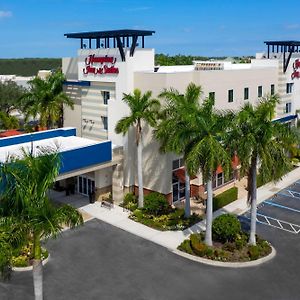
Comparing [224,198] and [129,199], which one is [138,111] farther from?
[224,198]

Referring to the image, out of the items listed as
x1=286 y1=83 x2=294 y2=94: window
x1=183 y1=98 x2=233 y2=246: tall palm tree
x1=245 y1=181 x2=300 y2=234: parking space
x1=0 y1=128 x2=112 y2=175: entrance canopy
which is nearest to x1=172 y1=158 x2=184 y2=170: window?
x1=0 y1=128 x2=112 y2=175: entrance canopy

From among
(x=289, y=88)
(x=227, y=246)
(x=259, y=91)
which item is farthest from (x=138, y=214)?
(x=289, y=88)

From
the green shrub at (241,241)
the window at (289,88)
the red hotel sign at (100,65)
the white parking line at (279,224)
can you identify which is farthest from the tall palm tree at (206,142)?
the window at (289,88)

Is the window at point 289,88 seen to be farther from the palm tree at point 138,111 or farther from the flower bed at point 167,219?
the flower bed at point 167,219

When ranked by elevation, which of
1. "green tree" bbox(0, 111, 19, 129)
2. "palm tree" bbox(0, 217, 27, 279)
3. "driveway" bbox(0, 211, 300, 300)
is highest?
"green tree" bbox(0, 111, 19, 129)

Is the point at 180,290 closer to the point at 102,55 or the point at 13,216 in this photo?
the point at 13,216

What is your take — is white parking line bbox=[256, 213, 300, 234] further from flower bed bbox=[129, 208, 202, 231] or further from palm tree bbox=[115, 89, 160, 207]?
palm tree bbox=[115, 89, 160, 207]
